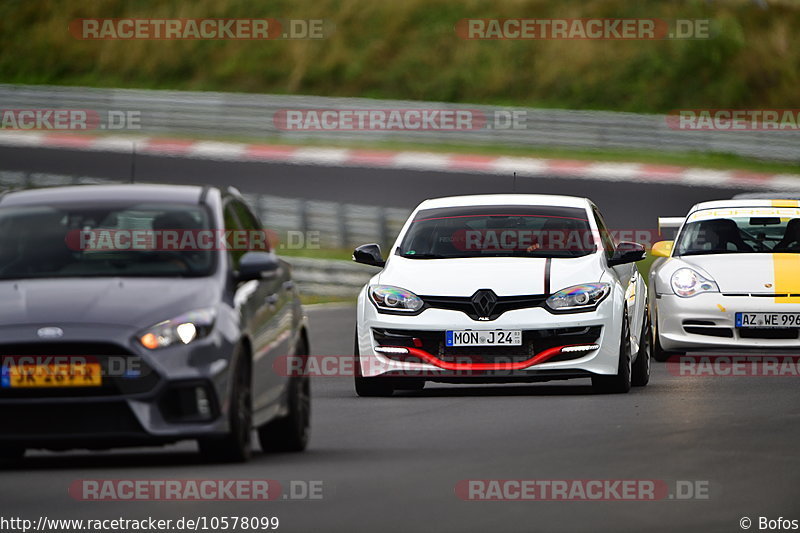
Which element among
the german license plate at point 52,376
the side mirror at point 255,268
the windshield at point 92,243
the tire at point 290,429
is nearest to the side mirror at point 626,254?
the tire at point 290,429

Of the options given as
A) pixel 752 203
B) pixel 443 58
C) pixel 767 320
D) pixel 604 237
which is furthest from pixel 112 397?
pixel 443 58

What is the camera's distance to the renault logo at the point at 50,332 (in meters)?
8.91

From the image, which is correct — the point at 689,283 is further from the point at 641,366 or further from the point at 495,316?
the point at 495,316

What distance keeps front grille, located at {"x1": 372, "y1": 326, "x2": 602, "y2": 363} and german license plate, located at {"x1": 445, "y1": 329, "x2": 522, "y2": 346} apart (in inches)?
1.5

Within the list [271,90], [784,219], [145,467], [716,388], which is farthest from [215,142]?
[145,467]

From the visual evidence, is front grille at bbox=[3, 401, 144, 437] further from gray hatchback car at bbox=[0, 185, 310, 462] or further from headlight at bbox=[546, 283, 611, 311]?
headlight at bbox=[546, 283, 611, 311]

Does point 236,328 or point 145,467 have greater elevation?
point 236,328

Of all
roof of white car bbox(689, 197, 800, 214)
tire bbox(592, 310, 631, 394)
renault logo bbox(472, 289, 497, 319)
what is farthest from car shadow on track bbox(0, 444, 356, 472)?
roof of white car bbox(689, 197, 800, 214)

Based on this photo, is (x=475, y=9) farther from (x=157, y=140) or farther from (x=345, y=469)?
(x=345, y=469)

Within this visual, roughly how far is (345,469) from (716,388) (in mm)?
5561

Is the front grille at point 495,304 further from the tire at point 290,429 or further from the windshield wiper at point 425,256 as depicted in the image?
the tire at point 290,429

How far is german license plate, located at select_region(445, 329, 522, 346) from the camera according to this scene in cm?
1315

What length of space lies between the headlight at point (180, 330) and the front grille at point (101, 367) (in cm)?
11

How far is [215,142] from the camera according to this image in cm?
3703
